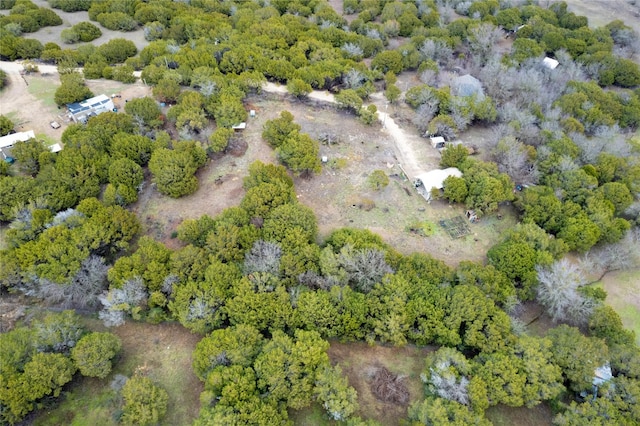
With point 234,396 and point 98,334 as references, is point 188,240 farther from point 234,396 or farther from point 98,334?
point 234,396

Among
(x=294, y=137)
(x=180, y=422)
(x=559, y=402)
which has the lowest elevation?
(x=180, y=422)

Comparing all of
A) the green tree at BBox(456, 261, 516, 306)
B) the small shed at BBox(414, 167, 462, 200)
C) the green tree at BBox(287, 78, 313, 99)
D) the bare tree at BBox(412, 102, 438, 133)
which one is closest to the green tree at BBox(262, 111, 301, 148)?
the green tree at BBox(287, 78, 313, 99)

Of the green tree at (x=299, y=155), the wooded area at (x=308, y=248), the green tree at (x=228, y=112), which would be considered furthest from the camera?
the green tree at (x=228, y=112)

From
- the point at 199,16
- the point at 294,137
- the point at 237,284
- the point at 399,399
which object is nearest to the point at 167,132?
the point at 294,137

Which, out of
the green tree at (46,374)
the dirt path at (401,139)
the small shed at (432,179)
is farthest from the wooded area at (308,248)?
the dirt path at (401,139)

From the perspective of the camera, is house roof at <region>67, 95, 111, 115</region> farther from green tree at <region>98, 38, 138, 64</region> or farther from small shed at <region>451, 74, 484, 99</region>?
small shed at <region>451, 74, 484, 99</region>

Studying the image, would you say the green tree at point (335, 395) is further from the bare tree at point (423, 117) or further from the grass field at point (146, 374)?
the bare tree at point (423, 117)
